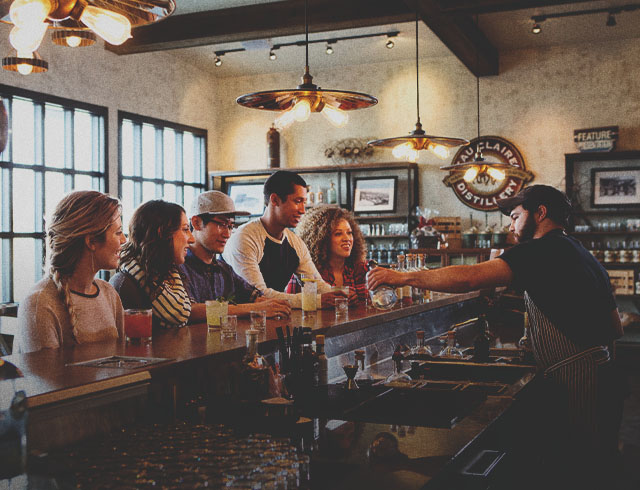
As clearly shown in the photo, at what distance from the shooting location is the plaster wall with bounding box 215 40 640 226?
8.76 meters

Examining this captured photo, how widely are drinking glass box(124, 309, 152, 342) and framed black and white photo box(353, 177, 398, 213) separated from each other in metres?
7.09

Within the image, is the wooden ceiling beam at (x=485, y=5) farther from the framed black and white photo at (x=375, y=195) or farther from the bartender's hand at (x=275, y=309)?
the bartender's hand at (x=275, y=309)

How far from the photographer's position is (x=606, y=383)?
10.1 ft

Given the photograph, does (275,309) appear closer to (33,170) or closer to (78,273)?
(78,273)

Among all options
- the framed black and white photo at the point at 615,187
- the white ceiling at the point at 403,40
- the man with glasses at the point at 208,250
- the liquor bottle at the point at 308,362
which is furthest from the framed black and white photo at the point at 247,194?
the liquor bottle at the point at 308,362

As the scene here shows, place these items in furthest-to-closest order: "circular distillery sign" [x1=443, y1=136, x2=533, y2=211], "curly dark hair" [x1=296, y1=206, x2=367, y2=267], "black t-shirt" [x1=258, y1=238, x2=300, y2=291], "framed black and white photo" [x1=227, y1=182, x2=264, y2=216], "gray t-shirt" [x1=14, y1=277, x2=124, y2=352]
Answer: "framed black and white photo" [x1=227, y1=182, x2=264, y2=216], "circular distillery sign" [x1=443, y1=136, x2=533, y2=211], "curly dark hair" [x1=296, y1=206, x2=367, y2=267], "black t-shirt" [x1=258, y1=238, x2=300, y2=291], "gray t-shirt" [x1=14, y1=277, x2=124, y2=352]

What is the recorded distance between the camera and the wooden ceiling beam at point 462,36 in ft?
21.1

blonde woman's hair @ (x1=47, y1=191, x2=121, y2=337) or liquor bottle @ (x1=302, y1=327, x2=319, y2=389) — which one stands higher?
blonde woman's hair @ (x1=47, y1=191, x2=121, y2=337)

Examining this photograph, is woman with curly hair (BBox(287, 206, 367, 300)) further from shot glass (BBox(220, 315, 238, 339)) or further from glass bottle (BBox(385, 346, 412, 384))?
shot glass (BBox(220, 315, 238, 339))

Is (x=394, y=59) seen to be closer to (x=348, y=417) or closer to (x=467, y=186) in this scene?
(x=467, y=186)

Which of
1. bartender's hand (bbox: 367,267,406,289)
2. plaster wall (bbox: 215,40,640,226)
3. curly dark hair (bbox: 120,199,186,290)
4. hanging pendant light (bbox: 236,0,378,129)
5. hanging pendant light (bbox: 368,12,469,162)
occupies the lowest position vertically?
bartender's hand (bbox: 367,267,406,289)

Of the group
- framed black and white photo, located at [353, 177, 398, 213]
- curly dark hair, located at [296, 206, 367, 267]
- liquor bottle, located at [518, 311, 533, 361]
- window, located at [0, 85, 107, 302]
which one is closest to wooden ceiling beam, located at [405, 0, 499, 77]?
framed black and white photo, located at [353, 177, 398, 213]

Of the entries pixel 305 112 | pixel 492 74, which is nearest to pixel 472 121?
pixel 492 74

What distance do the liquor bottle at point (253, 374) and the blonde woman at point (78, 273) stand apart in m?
0.73
